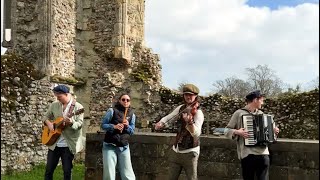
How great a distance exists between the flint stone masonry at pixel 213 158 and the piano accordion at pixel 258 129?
1.00 metres

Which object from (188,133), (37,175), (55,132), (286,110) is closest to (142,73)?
(286,110)

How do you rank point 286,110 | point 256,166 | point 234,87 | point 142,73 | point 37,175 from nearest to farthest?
point 256,166
point 37,175
point 286,110
point 142,73
point 234,87

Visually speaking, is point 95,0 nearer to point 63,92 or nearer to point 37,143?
point 37,143

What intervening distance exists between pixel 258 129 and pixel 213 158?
1.99 meters

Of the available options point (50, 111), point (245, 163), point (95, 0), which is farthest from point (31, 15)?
point (245, 163)

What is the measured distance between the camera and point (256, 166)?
7184 mm

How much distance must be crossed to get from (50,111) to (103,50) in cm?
1040

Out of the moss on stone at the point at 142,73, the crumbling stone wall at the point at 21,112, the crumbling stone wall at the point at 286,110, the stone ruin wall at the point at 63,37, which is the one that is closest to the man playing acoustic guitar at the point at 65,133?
the crumbling stone wall at the point at 21,112

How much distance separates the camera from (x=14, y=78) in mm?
14859

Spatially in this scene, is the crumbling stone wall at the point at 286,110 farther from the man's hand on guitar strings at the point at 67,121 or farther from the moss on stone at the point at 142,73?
the man's hand on guitar strings at the point at 67,121

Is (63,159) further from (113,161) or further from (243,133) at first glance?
(243,133)

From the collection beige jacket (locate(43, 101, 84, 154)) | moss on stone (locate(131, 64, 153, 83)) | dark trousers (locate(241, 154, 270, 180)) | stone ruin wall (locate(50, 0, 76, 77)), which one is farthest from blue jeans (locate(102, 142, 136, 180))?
moss on stone (locate(131, 64, 153, 83))

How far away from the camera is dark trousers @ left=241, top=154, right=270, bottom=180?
23.3ft

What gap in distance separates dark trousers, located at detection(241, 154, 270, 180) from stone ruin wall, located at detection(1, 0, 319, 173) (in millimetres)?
9424
